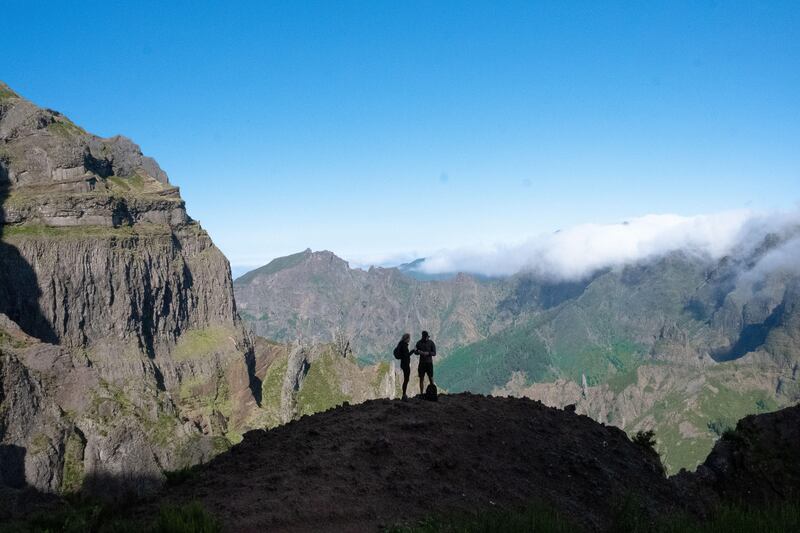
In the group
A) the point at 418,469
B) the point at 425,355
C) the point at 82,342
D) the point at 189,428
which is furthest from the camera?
the point at 82,342

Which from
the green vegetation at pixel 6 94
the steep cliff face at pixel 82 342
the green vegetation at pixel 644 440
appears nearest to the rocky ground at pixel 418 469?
the green vegetation at pixel 644 440

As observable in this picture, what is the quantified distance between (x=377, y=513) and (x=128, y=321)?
188 m

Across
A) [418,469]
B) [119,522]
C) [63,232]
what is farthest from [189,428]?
[119,522]

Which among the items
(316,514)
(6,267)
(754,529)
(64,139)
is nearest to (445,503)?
(316,514)

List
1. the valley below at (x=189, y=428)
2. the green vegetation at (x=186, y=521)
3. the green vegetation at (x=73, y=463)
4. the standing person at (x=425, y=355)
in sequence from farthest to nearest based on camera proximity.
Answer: the green vegetation at (x=73, y=463), the standing person at (x=425, y=355), the valley below at (x=189, y=428), the green vegetation at (x=186, y=521)

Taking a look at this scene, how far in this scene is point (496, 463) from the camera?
18984 mm

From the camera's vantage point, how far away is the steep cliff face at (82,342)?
109m

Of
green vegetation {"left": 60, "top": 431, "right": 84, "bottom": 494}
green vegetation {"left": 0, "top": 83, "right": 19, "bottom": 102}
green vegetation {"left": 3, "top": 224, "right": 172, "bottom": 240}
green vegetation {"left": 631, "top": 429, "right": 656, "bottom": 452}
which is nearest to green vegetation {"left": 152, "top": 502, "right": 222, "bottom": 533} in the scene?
green vegetation {"left": 631, "top": 429, "right": 656, "bottom": 452}

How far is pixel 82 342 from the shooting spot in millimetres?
167375

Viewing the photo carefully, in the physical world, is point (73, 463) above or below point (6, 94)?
below

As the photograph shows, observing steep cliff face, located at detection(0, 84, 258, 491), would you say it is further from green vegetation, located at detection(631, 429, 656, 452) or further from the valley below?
green vegetation, located at detection(631, 429, 656, 452)

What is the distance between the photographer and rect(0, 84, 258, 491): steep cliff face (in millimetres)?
109125

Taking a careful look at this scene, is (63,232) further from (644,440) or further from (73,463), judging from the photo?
(644,440)

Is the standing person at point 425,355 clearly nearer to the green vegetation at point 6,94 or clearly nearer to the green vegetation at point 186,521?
the green vegetation at point 186,521
